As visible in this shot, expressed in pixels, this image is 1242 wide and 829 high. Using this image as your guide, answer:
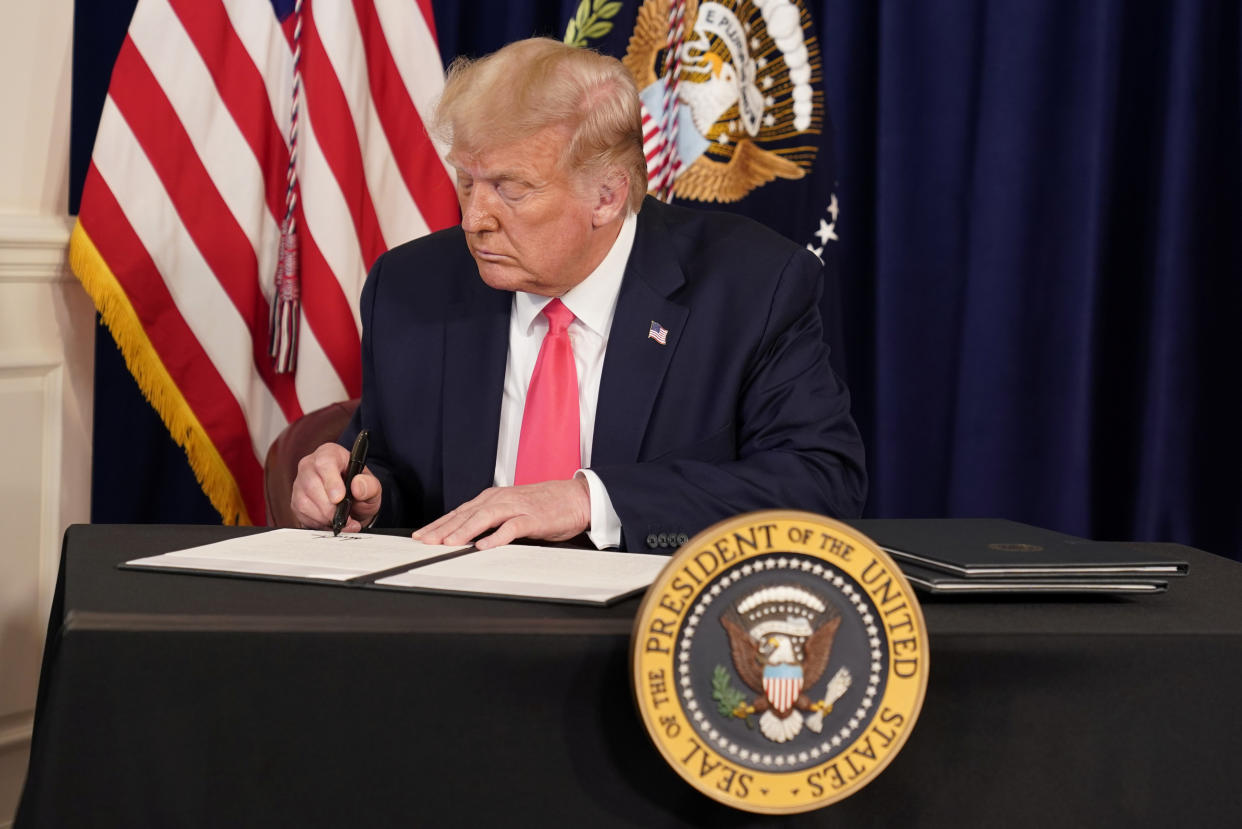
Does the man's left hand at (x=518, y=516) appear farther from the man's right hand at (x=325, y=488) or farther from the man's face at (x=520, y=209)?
the man's face at (x=520, y=209)

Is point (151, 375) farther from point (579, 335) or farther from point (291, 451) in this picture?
point (579, 335)

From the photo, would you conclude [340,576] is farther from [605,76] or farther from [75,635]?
[605,76]

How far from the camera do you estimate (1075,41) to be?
2979mm

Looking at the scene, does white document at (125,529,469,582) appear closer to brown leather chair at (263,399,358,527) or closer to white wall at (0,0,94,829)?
brown leather chair at (263,399,358,527)

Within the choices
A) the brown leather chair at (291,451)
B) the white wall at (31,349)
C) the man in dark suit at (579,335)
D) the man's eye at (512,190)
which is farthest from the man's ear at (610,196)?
the white wall at (31,349)

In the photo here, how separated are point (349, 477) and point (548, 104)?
61cm

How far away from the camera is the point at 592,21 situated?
294cm

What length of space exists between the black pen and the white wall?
52.2 inches

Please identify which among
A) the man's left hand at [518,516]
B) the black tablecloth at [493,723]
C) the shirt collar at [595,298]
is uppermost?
the shirt collar at [595,298]

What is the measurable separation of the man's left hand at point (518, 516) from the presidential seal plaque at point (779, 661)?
1.52 ft

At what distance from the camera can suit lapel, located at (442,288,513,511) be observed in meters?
1.90

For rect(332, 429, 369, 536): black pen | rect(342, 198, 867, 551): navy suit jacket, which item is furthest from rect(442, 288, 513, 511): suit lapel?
rect(332, 429, 369, 536): black pen

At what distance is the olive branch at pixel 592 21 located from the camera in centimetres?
293

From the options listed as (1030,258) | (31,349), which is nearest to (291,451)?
(31,349)
